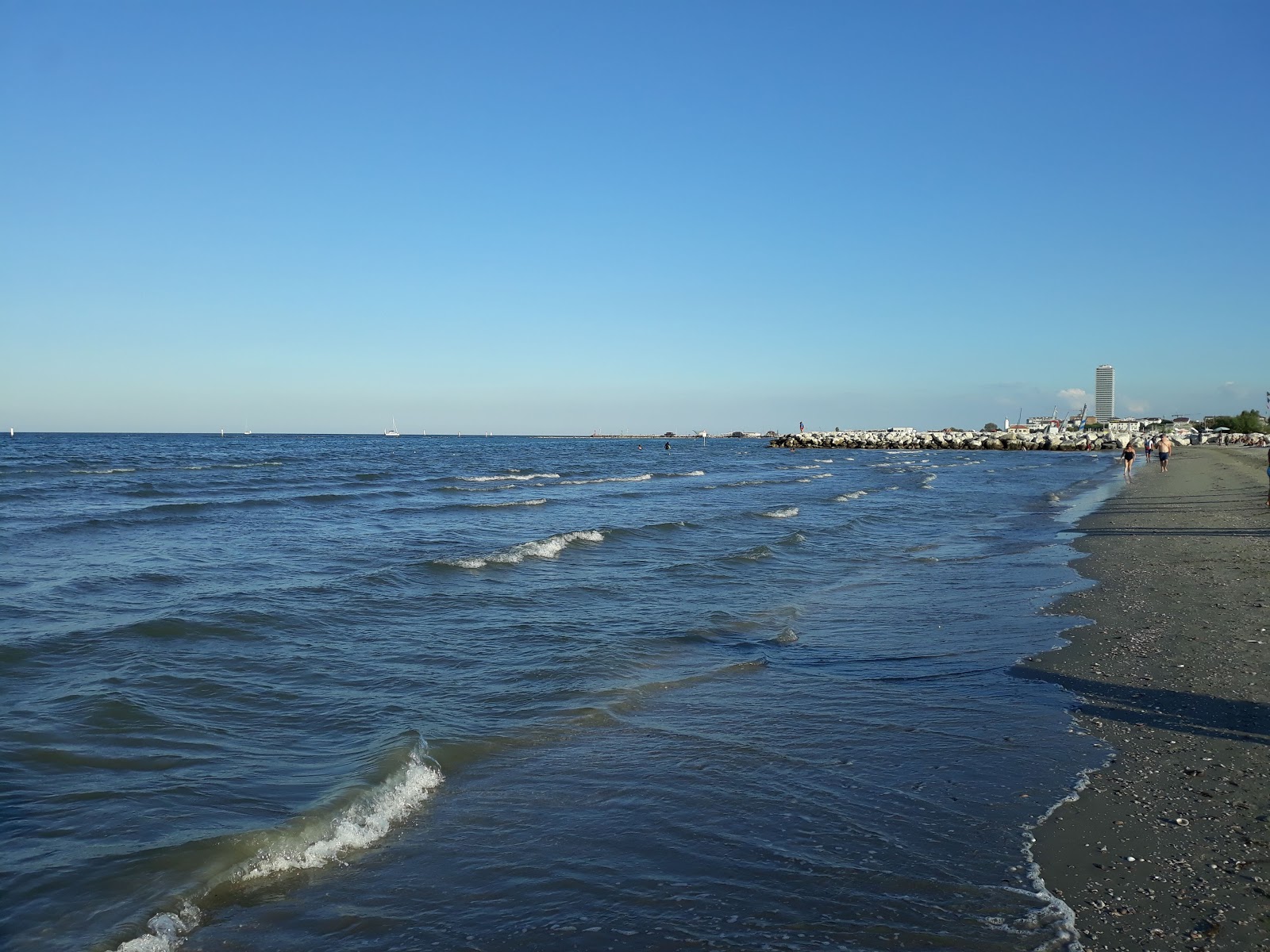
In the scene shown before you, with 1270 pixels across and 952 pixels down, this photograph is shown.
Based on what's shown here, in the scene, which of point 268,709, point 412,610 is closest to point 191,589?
point 412,610

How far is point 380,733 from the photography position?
7.36 metres

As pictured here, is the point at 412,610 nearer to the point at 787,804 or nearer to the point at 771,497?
the point at 787,804

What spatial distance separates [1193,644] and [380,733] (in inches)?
329

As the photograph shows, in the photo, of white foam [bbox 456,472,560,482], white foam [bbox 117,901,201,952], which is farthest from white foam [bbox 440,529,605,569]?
white foam [bbox 456,472,560,482]

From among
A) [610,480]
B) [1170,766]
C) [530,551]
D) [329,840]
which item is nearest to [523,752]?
[329,840]

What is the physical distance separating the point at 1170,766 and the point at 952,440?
384 ft

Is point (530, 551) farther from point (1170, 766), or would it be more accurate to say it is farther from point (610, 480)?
point (610, 480)

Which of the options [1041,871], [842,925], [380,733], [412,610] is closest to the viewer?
[842,925]

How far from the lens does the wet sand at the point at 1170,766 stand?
4.12 metres

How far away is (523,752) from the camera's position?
22.9ft

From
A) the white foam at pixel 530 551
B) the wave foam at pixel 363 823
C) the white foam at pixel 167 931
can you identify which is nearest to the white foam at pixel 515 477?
the white foam at pixel 530 551

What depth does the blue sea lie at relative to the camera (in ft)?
14.5

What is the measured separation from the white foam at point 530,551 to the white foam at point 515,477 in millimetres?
23898

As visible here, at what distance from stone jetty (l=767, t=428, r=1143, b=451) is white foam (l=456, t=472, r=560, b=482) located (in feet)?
247
